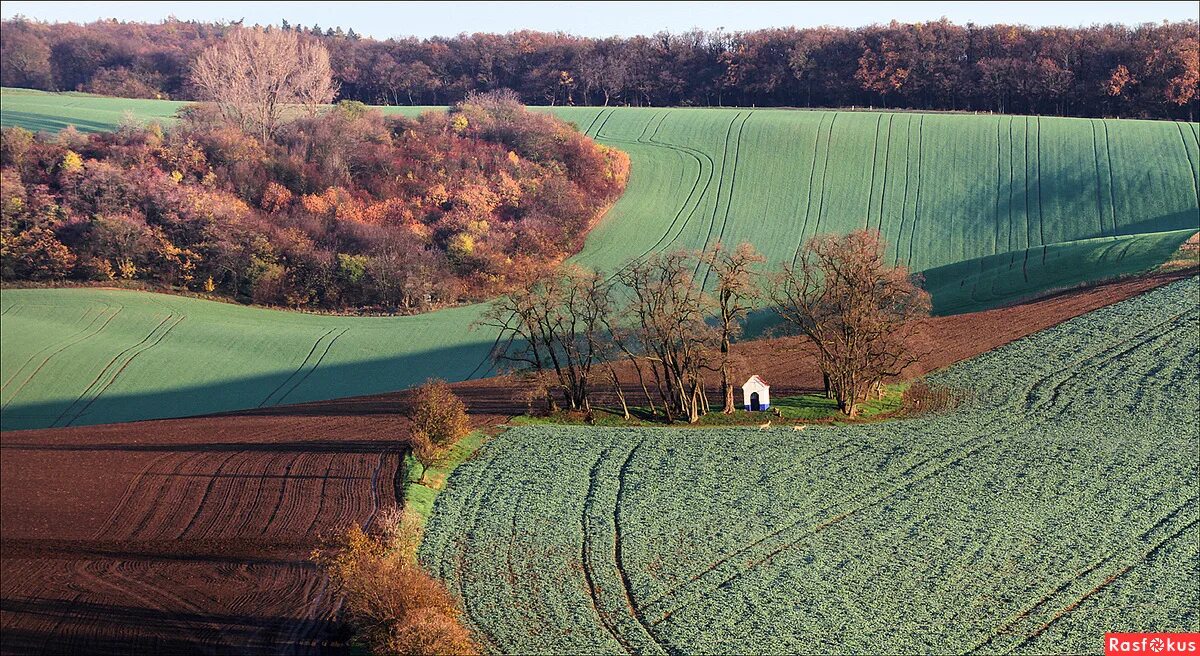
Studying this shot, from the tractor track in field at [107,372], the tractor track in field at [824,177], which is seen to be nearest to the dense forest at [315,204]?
the tractor track in field at [107,372]

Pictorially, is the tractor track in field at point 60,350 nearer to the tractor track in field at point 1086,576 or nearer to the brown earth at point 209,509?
the brown earth at point 209,509

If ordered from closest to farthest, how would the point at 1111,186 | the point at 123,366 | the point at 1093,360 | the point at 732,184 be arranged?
the point at 1093,360 → the point at 123,366 → the point at 1111,186 → the point at 732,184

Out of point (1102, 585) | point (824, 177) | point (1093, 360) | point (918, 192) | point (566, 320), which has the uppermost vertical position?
point (824, 177)

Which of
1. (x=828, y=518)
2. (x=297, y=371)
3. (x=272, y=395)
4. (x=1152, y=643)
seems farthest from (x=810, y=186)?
(x=1152, y=643)

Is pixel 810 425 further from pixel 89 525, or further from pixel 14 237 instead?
pixel 14 237

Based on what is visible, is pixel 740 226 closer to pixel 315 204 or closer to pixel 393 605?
pixel 315 204

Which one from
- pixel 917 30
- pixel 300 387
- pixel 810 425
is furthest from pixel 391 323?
pixel 917 30

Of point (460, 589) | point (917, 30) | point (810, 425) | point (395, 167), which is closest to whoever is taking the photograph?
point (460, 589)
